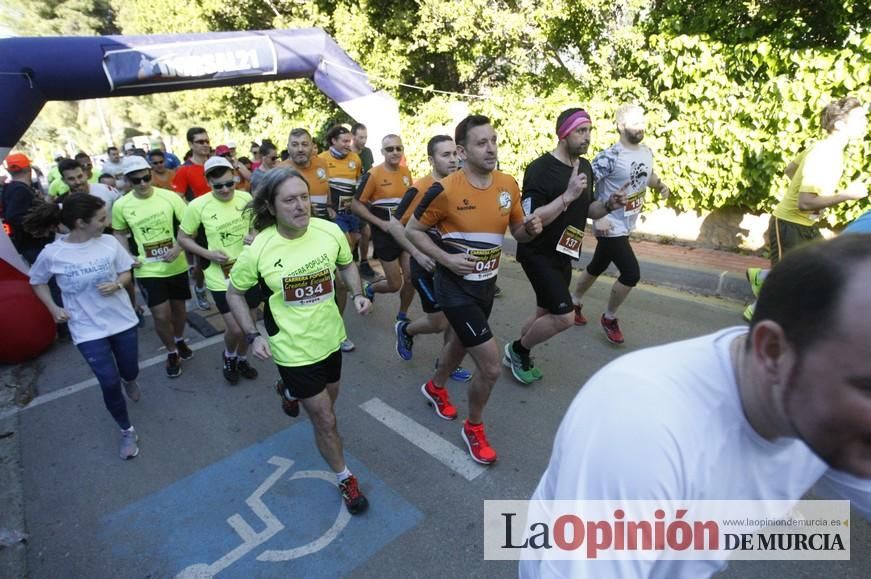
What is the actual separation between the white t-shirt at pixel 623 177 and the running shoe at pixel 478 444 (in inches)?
84.9

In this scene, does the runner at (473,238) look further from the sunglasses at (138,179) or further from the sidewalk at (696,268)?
the sidewalk at (696,268)

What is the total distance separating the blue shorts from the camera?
6.34m

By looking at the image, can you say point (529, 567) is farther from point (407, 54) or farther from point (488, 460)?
point (407, 54)

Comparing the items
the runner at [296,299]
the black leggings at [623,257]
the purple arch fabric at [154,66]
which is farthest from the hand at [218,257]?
the purple arch fabric at [154,66]

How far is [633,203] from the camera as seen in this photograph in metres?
4.45

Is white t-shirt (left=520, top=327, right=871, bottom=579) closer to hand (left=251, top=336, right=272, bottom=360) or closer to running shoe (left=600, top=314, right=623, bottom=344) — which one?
hand (left=251, top=336, right=272, bottom=360)

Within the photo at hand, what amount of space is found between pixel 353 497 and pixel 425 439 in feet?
2.53

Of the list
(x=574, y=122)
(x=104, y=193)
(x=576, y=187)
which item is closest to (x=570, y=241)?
(x=576, y=187)

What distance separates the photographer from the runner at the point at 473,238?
304cm

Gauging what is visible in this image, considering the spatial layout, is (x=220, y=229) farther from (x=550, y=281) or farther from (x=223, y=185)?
(x=550, y=281)

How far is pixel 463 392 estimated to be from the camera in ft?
13.4

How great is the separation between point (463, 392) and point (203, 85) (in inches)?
268

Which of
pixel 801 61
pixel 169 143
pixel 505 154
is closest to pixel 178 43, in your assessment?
pixel 505 154

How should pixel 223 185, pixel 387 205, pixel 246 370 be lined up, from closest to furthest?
pixel 223 185 → pixel 246 370 → pixel 387 205
